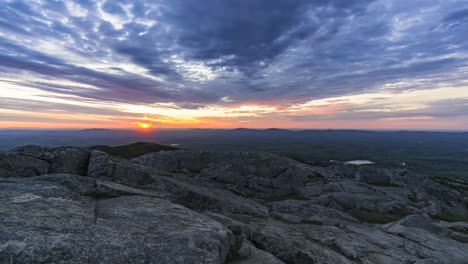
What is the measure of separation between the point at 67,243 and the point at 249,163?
48098 mm

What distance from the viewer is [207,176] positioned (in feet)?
170

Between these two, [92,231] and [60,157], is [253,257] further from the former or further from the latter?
[60,157]

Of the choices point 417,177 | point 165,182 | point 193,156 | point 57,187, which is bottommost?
point 417,177

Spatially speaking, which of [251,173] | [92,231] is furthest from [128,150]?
[92,231]

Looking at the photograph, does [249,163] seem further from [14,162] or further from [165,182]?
[14,162]

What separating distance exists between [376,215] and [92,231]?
42.3m

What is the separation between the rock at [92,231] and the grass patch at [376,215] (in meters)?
32.3

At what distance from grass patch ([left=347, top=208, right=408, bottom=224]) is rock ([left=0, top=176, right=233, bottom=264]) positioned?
3232 centimetres

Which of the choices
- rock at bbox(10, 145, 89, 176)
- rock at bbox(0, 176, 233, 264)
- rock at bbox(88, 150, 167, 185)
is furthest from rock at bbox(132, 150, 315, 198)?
rock at bbox(0, 176, 233, 264)

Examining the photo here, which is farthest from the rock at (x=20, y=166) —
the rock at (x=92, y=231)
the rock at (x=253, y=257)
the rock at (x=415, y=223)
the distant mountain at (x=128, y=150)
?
the distant mountain at (x=128, y=150)

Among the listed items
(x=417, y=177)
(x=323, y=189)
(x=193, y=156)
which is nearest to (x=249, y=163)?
(x=323, y=189)

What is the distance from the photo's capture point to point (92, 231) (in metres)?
9.32

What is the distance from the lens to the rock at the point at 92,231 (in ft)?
24.8

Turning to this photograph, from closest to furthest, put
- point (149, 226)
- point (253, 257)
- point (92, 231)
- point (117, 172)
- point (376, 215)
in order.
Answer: point (92, 231) → point (149, 226) → point (253, 257) → point (117, 172) → point (376, 215)
